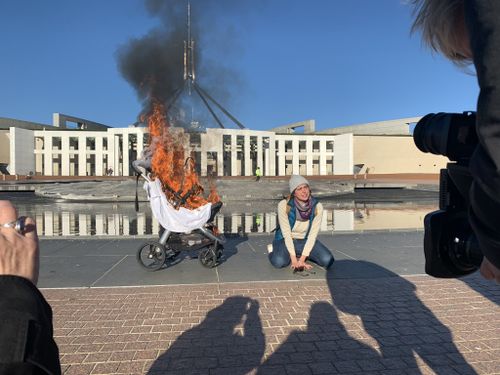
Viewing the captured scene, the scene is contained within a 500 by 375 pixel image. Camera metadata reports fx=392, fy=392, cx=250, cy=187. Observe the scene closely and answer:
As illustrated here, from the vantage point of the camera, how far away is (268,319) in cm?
384

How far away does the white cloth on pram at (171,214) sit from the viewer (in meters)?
5.64

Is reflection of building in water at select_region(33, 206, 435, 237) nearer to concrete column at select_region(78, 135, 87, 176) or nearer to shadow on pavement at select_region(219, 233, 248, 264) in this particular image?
shadow on pavement at select_region(219, 233, 248, 264)

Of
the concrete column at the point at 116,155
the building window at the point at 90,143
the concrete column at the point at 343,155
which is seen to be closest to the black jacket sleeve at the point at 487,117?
the concrete column at the point at 116,155

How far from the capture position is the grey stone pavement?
2986 millimetres

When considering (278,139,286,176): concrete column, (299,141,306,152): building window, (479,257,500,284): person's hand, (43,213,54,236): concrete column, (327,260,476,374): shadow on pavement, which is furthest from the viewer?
(299,141,306,152): building window

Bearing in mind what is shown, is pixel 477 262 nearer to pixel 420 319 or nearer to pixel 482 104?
pixel 482 104

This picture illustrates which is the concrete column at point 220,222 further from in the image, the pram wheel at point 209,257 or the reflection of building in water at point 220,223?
the pram wheel at point 209,257

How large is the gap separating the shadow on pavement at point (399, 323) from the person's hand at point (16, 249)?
9.05 ft

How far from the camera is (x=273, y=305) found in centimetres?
424

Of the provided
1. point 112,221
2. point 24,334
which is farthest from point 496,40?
point 112,221

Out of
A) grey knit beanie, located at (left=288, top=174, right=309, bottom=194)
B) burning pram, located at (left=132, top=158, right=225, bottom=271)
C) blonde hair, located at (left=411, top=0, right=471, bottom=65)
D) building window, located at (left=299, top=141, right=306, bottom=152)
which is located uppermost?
building window, located at (left=299, top=141, right=306, bottom=152)

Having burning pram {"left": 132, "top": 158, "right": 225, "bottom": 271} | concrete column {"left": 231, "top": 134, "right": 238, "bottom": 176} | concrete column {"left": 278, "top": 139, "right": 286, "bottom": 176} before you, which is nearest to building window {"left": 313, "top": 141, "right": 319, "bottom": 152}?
concrete column {"left": 278, "top": 139, "right": 286, "bottom": 176}

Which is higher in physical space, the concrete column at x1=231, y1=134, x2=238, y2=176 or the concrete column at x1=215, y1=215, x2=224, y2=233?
the concrete column at x1=231, y1=134, x2=238, y2=176

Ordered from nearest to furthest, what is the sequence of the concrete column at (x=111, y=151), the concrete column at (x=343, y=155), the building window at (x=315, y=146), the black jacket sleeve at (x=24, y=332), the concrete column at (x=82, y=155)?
the black jacket sleeve at (x=24, y=332)
the concrete column at (x=111, y=151)
the concrete column at (x=82, y=155)
the concrete column at (x=343, y=155)
the building window at (x=315, y=146)
